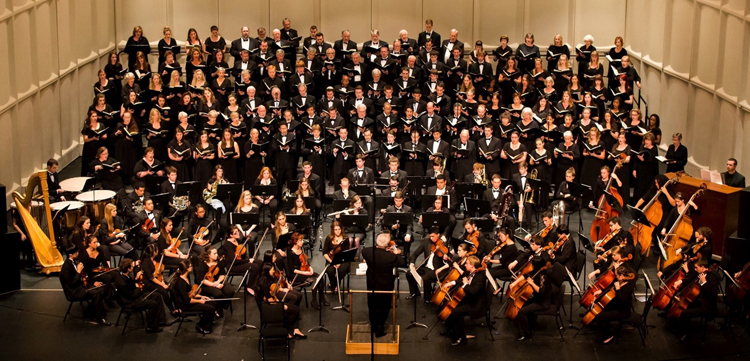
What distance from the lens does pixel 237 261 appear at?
13.5 m

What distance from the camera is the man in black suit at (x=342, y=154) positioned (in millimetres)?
16656

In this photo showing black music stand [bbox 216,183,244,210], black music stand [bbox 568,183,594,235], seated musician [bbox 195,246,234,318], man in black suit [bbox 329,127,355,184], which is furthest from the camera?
man in black suit [bbox 329,127,355,184]

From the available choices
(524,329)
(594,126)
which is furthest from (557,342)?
(594,126)

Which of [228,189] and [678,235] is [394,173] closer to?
[228,189]

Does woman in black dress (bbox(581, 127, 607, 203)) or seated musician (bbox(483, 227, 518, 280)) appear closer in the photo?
seated musician (bbox(483, 227, 518, 280))

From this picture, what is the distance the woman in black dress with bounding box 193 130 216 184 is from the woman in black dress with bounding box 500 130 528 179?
14.7 ft

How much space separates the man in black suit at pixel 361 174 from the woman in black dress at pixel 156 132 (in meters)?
3.30

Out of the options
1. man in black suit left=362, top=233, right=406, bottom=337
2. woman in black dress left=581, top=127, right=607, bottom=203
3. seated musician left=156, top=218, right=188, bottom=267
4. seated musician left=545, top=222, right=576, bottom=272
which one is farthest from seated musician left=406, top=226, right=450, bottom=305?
woman in black dress left=581, top=127, right=607, bottom=203

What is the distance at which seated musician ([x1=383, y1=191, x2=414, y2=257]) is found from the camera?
47.5ft

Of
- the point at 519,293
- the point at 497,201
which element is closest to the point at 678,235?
the point at 497,201

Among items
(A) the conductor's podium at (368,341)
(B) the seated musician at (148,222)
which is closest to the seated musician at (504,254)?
(A) the conductor's podium at (368,341)

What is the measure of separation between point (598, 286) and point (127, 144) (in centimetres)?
838

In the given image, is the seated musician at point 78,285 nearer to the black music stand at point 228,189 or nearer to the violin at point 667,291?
the black music stand at point 228,189

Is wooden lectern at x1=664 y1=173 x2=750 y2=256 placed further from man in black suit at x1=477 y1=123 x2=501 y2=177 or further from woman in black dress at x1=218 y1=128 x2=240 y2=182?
woman in black dress at x1=218 y1=128 x2=240 y2=182
